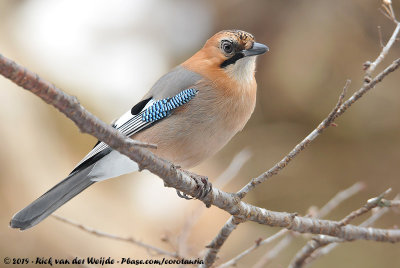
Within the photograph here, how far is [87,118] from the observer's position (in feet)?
6.56

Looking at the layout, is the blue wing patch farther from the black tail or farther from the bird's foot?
the bird's foot

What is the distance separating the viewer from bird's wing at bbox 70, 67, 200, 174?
3.58m

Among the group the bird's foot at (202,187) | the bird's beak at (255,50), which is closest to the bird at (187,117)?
the bird's beak at (255,50)

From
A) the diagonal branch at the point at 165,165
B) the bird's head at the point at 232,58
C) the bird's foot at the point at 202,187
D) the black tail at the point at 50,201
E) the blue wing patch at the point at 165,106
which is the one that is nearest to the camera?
the diagonal branch at the point at 165,165

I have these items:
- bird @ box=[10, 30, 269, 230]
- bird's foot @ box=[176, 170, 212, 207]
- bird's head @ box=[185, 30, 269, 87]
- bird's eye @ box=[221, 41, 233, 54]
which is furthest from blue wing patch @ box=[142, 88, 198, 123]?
bird's foot @ box=[176, 170, 212, 207]

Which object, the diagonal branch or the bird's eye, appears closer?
the diagonal branch

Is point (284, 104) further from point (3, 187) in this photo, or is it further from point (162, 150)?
point (3, 187)

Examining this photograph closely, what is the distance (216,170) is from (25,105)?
7.10 feet

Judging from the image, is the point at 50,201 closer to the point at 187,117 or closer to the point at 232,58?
the point at 187,117

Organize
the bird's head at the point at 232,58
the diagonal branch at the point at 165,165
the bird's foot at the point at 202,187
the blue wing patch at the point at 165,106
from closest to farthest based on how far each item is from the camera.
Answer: the diagonal branch at the point at 165,165 → the bird's foot at the point at 202,187 → the blue wing patch at the point at 165,106 → the bird's head at the point at 232,58

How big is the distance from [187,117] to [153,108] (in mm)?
282

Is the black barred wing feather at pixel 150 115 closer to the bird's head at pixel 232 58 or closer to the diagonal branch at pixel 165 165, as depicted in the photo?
the bird's head at pixel 232 58

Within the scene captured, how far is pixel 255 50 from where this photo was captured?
3.60 meters

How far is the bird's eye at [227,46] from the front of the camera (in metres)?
3.75
